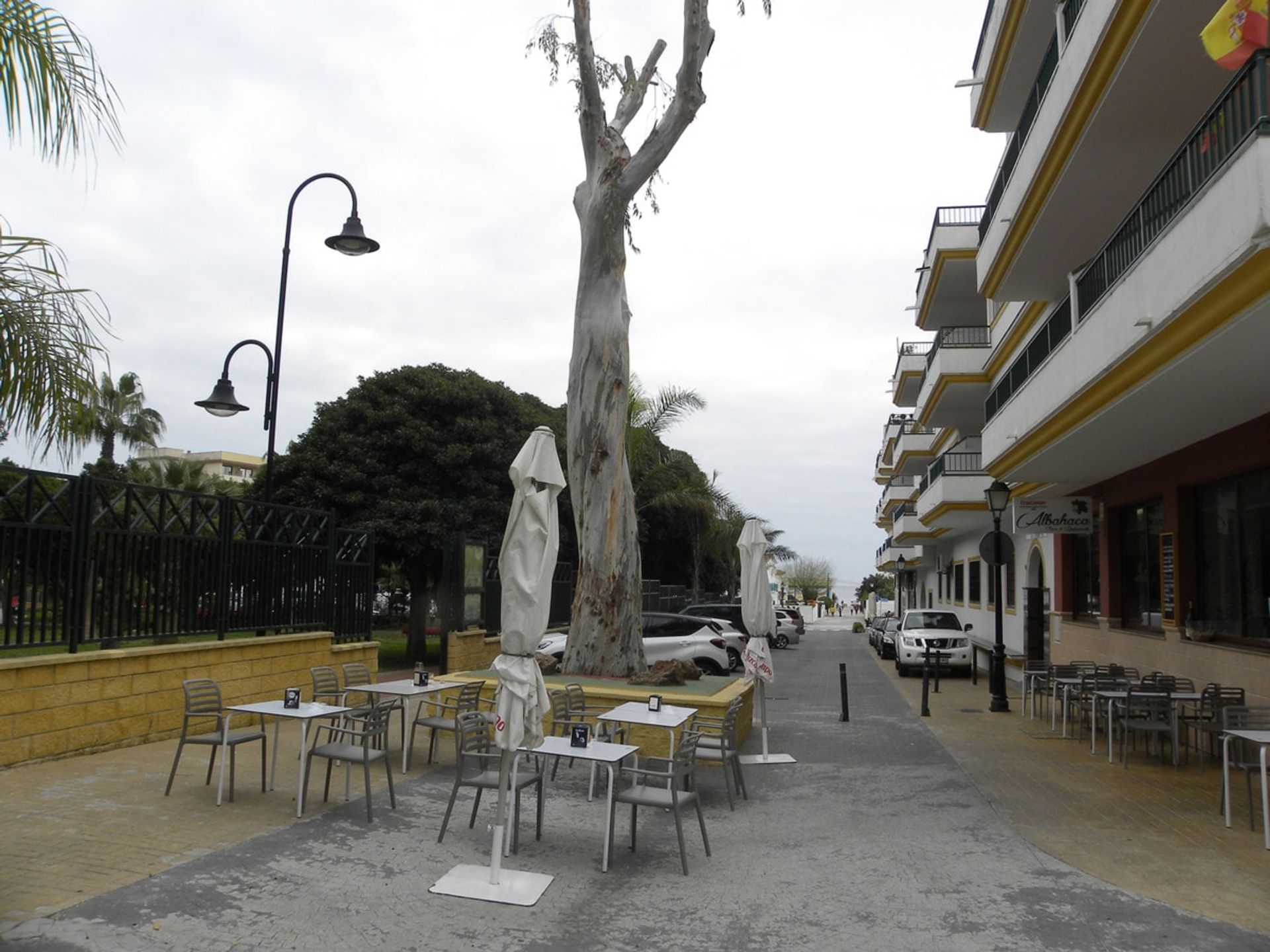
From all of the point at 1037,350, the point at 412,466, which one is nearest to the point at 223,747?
the point at 1037,350

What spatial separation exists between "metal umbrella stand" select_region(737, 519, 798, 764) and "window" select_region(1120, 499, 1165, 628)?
617 cm

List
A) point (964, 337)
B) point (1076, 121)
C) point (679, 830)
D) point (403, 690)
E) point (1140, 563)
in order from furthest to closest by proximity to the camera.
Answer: point (964, 337)
point (1140, 563)
point (1076, 121)
point (403, 690)
point (679, 830)

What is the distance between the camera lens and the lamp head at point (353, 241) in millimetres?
12805

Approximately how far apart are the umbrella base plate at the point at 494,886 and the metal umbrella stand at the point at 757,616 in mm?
5232

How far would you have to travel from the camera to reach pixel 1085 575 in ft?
62.0

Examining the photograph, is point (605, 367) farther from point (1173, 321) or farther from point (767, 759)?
point (1173, 321)

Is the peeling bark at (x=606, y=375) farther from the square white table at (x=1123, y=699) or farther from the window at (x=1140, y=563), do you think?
the window at (x=1140, y=563)

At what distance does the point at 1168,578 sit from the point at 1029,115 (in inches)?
271

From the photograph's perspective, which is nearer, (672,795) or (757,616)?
(672,795)

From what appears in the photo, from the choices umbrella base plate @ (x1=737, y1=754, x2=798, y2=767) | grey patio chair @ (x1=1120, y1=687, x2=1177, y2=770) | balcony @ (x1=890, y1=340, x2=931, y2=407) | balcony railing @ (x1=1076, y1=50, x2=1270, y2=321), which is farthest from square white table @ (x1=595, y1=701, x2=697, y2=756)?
balcony @ (x1=890, y1=340, x2=931, y2=407)

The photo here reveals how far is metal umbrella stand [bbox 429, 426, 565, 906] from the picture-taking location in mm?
5945

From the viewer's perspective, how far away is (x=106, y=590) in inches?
398

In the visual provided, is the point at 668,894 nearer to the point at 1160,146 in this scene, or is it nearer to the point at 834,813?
the point at 834,813

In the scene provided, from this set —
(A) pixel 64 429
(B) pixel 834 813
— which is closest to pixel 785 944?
(B) pixel 834 813
